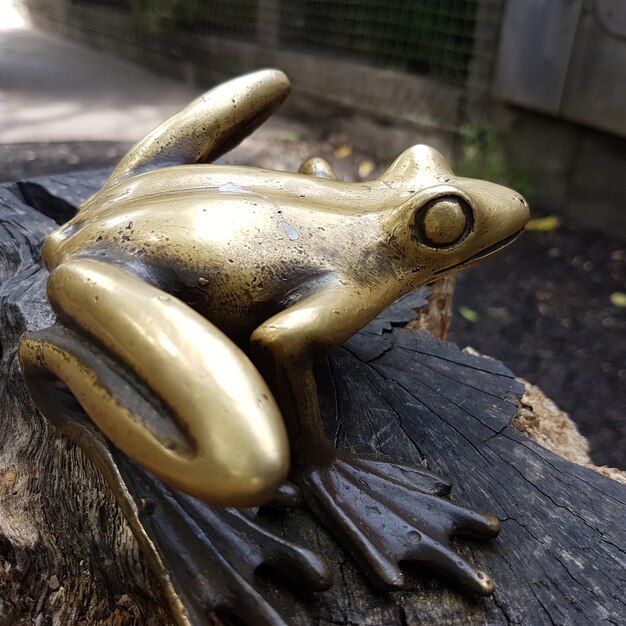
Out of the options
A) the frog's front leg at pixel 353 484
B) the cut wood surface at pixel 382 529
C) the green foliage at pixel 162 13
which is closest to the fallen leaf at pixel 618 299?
the cut wood surface at pixel 382 529

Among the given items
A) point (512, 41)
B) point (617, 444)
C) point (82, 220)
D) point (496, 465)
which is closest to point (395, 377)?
point (496, 465)

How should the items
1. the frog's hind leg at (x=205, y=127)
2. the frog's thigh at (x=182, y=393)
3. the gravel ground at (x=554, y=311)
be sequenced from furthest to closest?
the gravel ground at (x=554, y=311) → the frog's hind leg at (x=205, y=127) → the frog's thigh at (x=182, y=393)

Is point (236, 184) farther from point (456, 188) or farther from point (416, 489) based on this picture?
point (416, 489)

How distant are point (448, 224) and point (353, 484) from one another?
343mm

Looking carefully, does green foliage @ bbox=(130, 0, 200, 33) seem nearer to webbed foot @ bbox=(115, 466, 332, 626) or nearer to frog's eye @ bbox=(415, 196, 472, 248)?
frog's eye @ bbox=(415, 196, 472, 248)

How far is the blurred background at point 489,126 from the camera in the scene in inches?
93.4

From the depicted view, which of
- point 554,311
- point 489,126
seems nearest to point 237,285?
point 554,311

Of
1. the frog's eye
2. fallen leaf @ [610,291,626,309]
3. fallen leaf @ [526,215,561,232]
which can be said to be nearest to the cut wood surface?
the frog's eye

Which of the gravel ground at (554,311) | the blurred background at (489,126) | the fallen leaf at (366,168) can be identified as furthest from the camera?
the fallen leaf at (366,168)

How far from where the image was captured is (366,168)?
338cm

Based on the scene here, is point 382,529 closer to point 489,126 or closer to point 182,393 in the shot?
point 182,393

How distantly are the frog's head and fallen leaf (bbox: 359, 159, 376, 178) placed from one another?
2474 mm

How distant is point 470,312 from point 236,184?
1780 mm

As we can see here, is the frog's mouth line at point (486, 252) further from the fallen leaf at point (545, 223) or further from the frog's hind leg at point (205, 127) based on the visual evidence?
the fallen leaf at point (545, 223)
